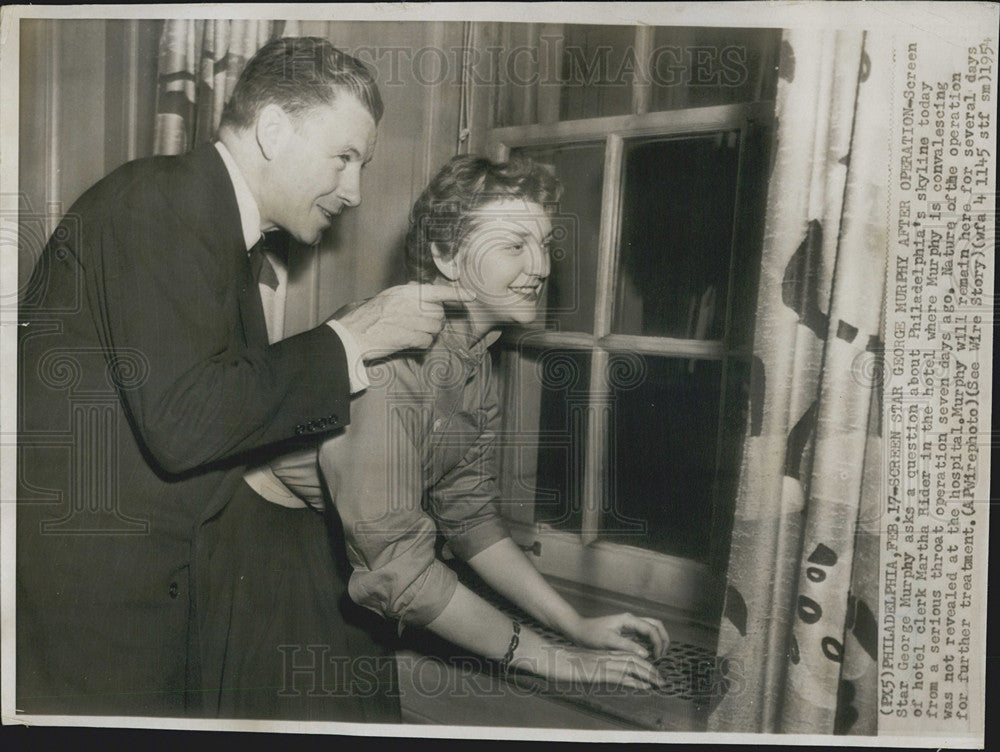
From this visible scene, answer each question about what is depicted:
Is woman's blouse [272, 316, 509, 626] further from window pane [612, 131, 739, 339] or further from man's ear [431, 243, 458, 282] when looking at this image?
window pane [612, 131, 739, 339]

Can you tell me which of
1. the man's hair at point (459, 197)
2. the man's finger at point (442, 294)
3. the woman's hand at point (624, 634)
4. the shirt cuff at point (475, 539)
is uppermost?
the man's hair at point (459, 197)

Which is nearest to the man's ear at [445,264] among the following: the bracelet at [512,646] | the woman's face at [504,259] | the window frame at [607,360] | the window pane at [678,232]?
the woman's face at [504,259]

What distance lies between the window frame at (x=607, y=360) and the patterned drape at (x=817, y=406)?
0.04 m

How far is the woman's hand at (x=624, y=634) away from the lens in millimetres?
1058

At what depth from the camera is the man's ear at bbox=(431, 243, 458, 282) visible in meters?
1.02

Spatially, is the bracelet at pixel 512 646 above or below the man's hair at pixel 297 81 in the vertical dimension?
below

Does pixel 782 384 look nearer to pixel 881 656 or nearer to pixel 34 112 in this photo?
pixel 881 656

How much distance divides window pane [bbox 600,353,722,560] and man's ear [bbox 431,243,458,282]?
0.78 ft

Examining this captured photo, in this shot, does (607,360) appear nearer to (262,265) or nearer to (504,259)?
(504,259)

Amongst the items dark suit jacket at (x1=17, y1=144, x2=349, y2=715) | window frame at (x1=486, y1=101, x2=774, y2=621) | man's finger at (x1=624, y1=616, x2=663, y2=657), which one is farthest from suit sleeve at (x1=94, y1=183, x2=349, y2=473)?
man's finger at (x1=624, y1=616, x2=663, y2=657)

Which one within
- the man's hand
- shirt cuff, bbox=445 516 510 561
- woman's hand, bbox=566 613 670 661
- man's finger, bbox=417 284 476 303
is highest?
man's finger, bbox=417 284 476 303

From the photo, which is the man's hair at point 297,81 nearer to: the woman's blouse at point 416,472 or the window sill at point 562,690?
the woman's blouse at point 416,472

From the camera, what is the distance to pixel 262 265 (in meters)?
1.04

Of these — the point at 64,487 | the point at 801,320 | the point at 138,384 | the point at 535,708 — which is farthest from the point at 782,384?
the point at 64,487
